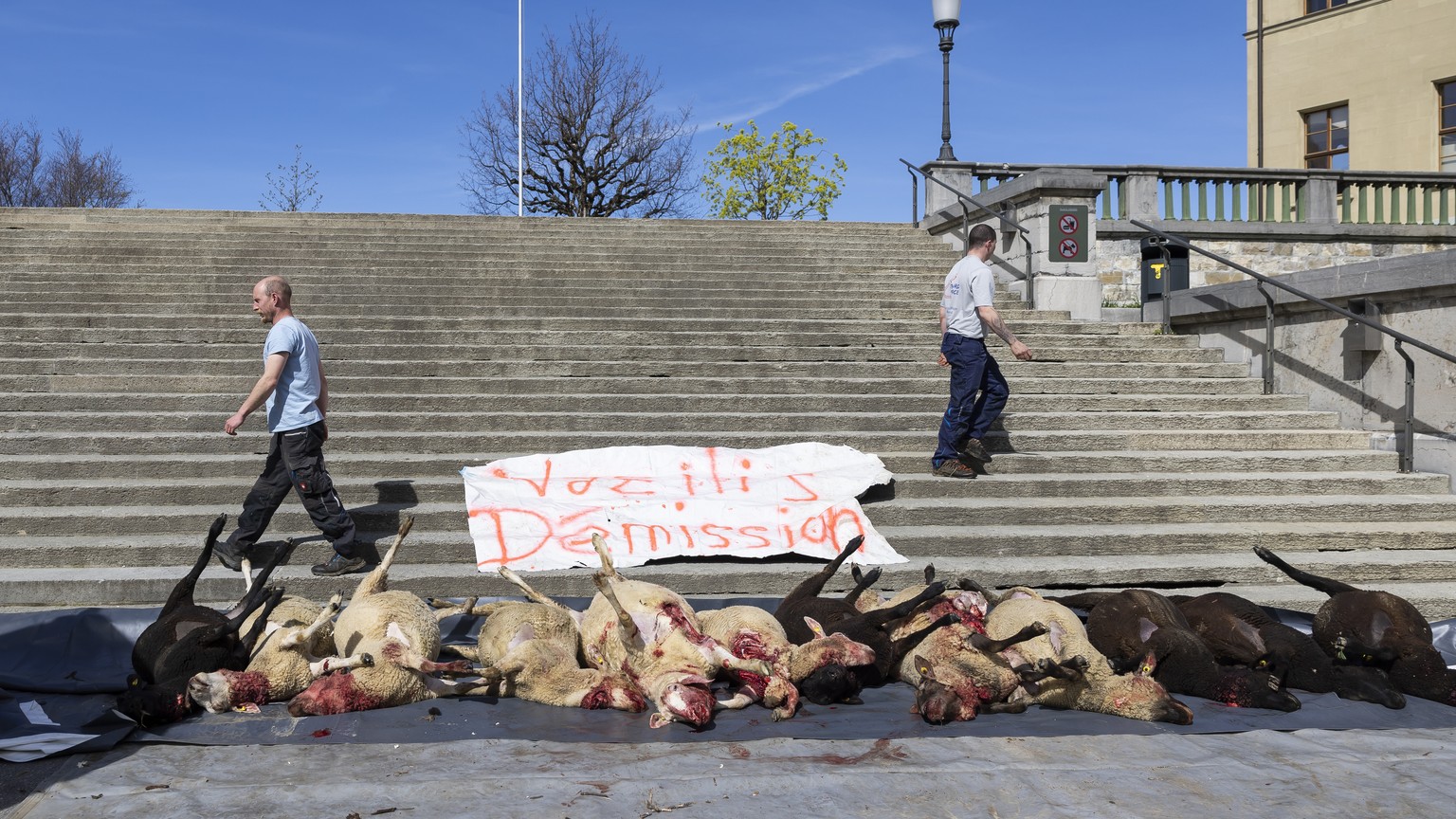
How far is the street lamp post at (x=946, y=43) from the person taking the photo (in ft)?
54.2

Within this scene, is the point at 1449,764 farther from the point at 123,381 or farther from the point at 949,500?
the point at 123,381

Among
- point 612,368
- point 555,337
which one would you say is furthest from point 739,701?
point 555,337

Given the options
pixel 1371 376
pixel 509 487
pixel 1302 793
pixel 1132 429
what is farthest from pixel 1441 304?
pixel 509 487

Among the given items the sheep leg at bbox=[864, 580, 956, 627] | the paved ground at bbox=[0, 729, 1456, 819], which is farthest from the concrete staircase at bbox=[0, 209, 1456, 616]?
the paved ground at bbox=[0, 729, 1456, 819]

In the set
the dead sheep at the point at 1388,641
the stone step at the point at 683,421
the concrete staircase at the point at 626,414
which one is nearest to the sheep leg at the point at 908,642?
the dead sheep at the point at 1388,641

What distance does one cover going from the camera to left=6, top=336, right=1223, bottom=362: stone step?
1038 centimetres

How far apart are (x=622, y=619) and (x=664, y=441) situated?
14.5 feet

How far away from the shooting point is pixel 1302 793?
3.68 meters

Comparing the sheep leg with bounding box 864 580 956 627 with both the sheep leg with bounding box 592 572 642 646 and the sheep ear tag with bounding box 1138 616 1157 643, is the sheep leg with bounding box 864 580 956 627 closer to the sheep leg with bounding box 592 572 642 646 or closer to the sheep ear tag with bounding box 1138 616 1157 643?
the sheep ear tag with bounding box 1138 616 1157 643

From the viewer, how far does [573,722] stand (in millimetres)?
4336

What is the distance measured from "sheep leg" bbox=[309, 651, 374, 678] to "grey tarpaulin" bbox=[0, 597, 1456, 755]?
0.63 ft

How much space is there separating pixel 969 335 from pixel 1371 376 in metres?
3.78

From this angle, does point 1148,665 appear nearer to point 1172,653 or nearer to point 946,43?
point 1172,653

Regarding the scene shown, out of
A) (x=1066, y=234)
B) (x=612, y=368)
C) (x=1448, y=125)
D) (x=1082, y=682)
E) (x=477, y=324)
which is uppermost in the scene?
(x=1448, y=125)
